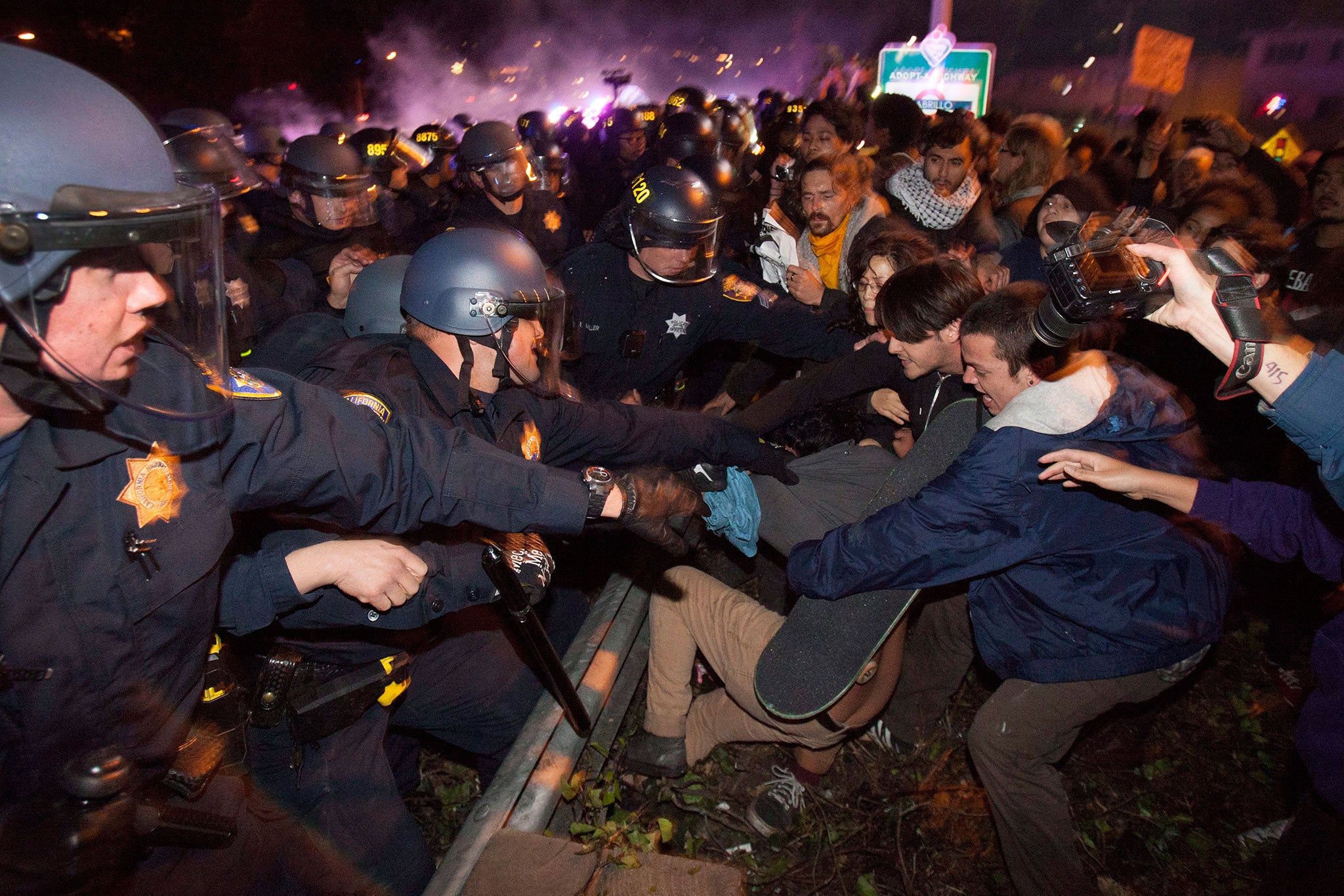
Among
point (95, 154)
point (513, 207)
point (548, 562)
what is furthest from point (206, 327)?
point (513, 207)

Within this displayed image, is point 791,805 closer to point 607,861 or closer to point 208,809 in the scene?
point 607,861

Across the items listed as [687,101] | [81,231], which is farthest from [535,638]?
[687,101]

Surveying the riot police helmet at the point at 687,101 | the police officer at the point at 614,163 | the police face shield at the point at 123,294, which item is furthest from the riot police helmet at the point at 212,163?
the riot police helmet at the point at 687,101

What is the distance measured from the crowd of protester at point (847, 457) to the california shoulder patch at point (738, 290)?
4cm

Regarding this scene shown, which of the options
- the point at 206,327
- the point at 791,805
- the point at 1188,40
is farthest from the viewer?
the point at 1188,40

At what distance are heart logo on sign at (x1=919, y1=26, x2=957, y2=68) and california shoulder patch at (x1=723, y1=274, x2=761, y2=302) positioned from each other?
538 inches

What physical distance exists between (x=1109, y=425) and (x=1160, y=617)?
0.71 m

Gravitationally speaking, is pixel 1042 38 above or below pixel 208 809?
above

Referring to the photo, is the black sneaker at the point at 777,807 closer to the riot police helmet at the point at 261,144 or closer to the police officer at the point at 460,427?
the police officer at the point at 460,427

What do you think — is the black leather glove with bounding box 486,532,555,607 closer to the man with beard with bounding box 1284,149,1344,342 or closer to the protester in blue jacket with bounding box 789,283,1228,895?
the protester in blue jacket with bounding box 789,283,1228,895

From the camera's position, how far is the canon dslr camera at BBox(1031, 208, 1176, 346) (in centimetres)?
188

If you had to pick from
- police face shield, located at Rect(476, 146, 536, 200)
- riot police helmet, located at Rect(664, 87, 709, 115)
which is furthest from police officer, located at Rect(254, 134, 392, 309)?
riot police helmet, located at Rect(664, 87, 709, 115)

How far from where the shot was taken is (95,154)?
1436mm

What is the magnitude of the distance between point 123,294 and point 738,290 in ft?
11.0
